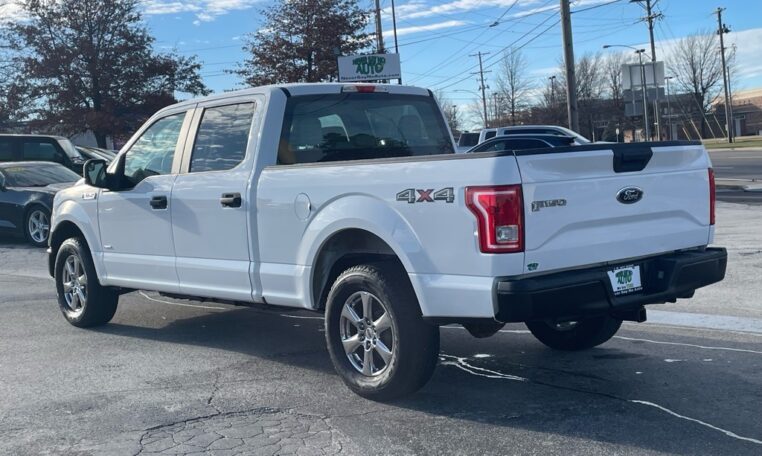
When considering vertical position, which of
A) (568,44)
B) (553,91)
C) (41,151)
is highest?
(553,91)

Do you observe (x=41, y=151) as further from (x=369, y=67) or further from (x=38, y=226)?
(x=369, y=67)

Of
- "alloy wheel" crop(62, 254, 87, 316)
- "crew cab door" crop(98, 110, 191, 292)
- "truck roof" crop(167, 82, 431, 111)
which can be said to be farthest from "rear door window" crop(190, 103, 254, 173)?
"alloy wheel" crop(62, 254, 87, 316)

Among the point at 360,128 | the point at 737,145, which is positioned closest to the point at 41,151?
the point at 360,128

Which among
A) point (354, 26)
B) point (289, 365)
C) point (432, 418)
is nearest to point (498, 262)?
point (432, 418)

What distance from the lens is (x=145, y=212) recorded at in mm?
6992

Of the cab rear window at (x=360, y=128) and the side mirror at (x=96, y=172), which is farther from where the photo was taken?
the side mirror at (x=96, y=172)

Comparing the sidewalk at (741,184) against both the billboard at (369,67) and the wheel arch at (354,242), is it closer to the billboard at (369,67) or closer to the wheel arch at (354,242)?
the billboard at (369,67)

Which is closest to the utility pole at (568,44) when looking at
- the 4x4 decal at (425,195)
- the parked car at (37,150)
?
the parked car at (37,150)

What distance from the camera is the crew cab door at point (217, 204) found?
6098 millimetres

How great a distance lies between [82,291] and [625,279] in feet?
17.4

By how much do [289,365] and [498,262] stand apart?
7.97ft

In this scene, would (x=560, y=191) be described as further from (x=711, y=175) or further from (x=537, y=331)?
(x=537, y=331)

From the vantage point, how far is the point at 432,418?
16.1ft

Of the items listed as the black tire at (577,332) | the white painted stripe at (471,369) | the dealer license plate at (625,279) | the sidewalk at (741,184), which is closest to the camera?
the dealer license plate at (625,279)
